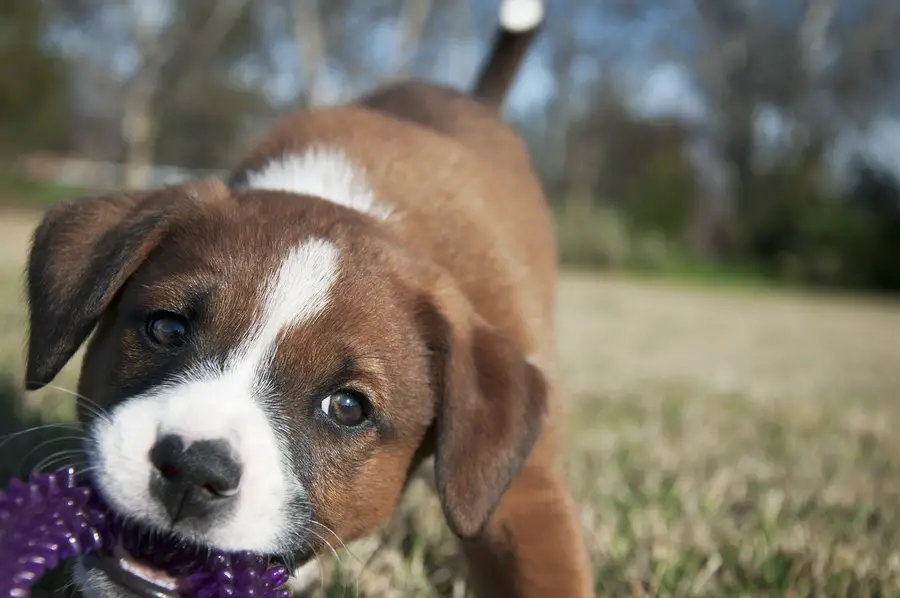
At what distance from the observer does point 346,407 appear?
7.77 ft

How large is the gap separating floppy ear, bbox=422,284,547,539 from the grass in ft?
1.55

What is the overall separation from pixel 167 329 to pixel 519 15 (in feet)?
13.0

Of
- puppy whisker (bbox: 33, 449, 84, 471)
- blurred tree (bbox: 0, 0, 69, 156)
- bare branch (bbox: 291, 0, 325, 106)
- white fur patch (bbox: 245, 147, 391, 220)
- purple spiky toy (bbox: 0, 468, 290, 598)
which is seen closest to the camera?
purple spiky toy (bbox: 0, 468, 290, 598)

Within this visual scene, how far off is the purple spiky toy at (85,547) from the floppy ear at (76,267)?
42 centimetres

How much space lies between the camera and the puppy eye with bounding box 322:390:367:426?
7.66 feet

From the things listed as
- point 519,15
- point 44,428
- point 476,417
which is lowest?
point 44,428

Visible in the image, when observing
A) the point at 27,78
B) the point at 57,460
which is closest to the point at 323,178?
the point at 57,460

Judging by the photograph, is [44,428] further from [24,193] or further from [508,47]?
[24,193]

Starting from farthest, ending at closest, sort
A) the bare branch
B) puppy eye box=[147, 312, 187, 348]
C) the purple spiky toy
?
the bare branch < puppy eye box=[147, 312, 187, 348] < the purple spiky toy

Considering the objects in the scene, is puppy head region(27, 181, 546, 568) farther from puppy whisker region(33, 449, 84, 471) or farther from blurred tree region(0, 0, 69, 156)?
blurred tree region(0, 0, 69, 156)

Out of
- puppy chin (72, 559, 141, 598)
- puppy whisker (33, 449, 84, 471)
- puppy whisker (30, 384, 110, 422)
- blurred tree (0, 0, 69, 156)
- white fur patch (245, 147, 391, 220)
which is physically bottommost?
blurred tree (0, 0, 69, 156)

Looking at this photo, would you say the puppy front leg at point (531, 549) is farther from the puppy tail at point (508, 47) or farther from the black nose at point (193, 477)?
the puppy tail at point (508, 47)

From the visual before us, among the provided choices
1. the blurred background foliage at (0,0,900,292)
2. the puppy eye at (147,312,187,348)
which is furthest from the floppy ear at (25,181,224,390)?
the blurred background foliage at (0,0,900,292)

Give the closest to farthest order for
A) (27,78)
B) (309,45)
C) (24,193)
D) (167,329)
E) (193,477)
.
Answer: (193,477) → (167,329) → (27,78) → (24,193) → (309,45)
